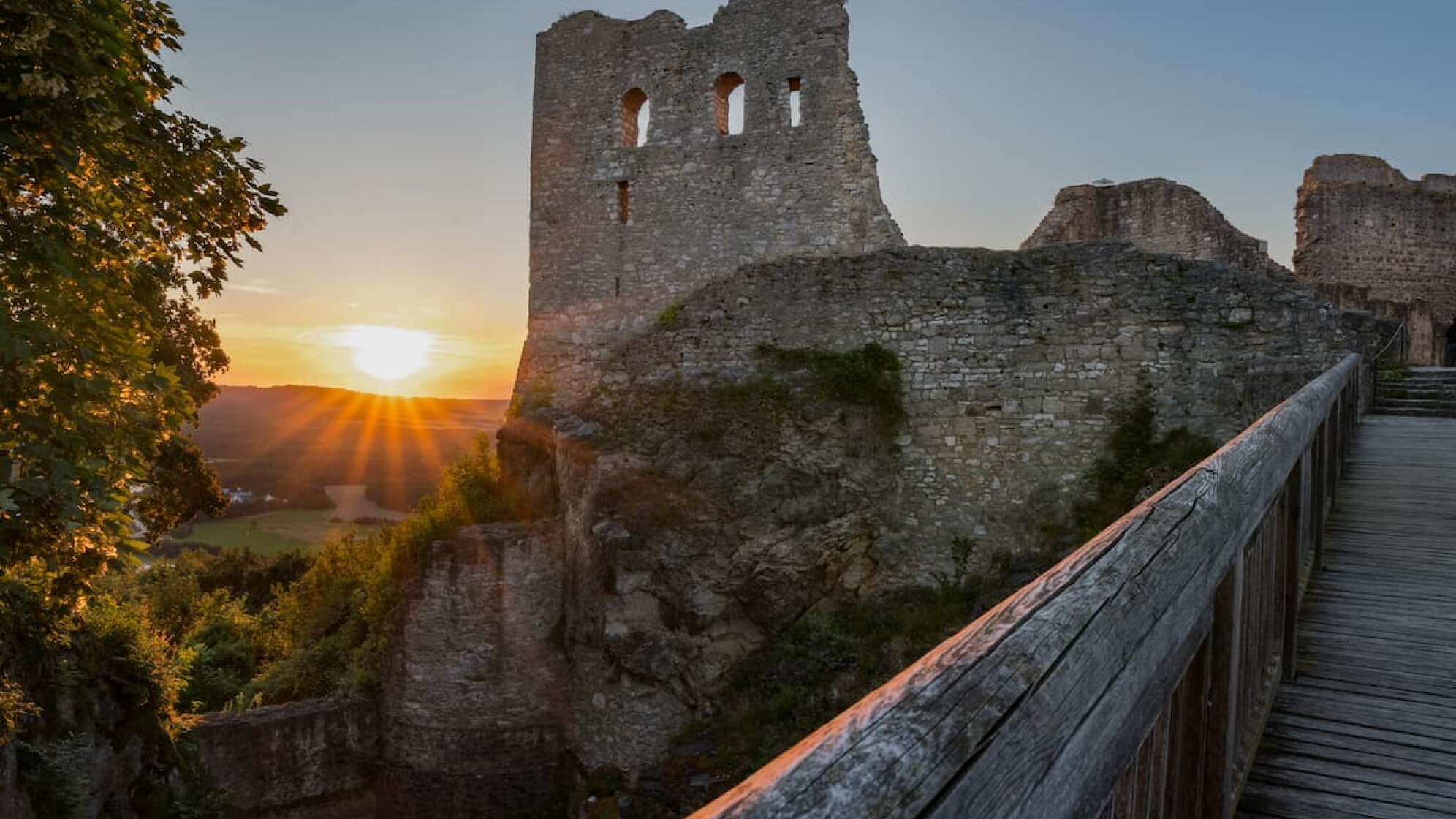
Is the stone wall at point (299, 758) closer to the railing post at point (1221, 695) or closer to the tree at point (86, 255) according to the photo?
the tree at point (86, 255)

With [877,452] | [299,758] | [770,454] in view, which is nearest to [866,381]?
[877,452]

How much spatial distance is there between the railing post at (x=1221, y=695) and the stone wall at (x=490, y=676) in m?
11.3

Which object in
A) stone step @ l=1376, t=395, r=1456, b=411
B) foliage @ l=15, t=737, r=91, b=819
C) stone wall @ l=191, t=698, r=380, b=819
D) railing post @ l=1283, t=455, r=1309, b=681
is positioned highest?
stone step @ l=1376, t=395, r=1456, b=411

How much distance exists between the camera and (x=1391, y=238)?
2014 centimetres

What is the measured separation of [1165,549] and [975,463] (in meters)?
10.6

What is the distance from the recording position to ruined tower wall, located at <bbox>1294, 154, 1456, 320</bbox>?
20125 mm

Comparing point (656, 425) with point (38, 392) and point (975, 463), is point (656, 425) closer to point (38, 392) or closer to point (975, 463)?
point (975, 463)

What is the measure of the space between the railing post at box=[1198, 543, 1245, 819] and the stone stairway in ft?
36.1

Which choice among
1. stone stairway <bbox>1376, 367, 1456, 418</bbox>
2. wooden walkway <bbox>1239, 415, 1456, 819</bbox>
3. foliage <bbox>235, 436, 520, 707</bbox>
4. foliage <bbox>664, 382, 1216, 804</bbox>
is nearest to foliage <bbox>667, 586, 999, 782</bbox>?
foliage <bbox>664, 382, 1216, 804</bbox>

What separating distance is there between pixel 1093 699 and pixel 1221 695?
142 cm

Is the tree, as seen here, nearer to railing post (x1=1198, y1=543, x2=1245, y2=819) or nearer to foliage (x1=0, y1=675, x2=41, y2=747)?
foliage (x1=0, y1=675, x2=41, y2=747)

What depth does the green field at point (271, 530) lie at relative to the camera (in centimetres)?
3694

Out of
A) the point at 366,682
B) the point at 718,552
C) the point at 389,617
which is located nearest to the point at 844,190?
the point at 718,552

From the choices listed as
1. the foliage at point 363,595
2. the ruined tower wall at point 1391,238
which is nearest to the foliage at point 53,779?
the foliage at point 363,595
